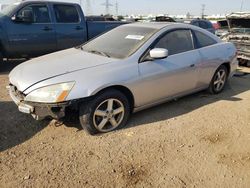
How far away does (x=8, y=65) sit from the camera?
8.12 m

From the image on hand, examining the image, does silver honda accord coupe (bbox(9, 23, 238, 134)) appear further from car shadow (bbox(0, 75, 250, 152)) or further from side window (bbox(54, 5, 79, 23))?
side window (bbox(54, 5, 79, 23))

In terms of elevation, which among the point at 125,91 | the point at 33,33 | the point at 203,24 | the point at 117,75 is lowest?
the point at 203,24

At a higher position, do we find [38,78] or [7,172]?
[38,78]

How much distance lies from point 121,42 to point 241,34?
5939 millimetres

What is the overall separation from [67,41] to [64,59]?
4.02 metres

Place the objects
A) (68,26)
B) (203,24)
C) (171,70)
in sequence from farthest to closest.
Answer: (203,24), (68,26), (171,70)

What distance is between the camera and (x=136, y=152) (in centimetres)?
357

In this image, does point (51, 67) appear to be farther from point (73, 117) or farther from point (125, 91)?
point (125, 91)

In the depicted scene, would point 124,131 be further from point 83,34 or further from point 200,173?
point 83,34

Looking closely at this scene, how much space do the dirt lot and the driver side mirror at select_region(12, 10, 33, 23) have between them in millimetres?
3156

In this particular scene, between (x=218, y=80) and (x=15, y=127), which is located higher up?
(x=218, y=80)

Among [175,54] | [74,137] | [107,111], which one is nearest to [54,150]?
[74,137]

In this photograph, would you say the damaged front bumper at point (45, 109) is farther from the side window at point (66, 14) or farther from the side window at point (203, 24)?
the side window at point (203, 24)

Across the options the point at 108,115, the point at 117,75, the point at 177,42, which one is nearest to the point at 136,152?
the point at 108,115
